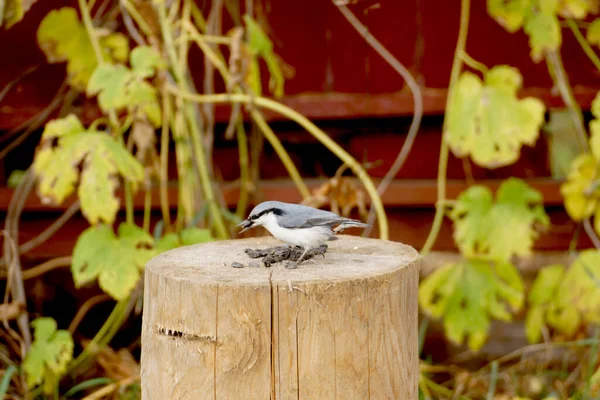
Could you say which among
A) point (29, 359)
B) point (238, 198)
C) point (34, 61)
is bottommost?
point (29, 359)

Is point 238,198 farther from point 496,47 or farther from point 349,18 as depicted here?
point 496,47

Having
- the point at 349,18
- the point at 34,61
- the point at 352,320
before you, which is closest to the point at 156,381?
the point at 352,320

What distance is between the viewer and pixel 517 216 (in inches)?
123

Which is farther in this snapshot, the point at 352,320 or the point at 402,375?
the point at 402,375

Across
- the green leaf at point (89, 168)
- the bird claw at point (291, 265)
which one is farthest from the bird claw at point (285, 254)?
the green leaf at point (89, 168)

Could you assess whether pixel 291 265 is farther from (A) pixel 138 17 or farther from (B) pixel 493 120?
(A) pixel 138 17

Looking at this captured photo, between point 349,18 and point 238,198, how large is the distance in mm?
965

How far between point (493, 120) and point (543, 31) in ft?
1.43

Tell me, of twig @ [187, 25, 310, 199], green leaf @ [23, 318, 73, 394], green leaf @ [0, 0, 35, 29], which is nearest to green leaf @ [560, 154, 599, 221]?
twig @ [187, 25, 310, 199]

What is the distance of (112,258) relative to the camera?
288cm

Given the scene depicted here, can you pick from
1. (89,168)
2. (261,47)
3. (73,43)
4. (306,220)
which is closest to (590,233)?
(261,47)

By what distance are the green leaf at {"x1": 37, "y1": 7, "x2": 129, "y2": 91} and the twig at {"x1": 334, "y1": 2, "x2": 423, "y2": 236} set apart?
101 cm

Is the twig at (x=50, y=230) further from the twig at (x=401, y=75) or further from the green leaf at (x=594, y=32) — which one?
the green leaf at (x=594, y=32)

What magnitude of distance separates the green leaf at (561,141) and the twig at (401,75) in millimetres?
620
